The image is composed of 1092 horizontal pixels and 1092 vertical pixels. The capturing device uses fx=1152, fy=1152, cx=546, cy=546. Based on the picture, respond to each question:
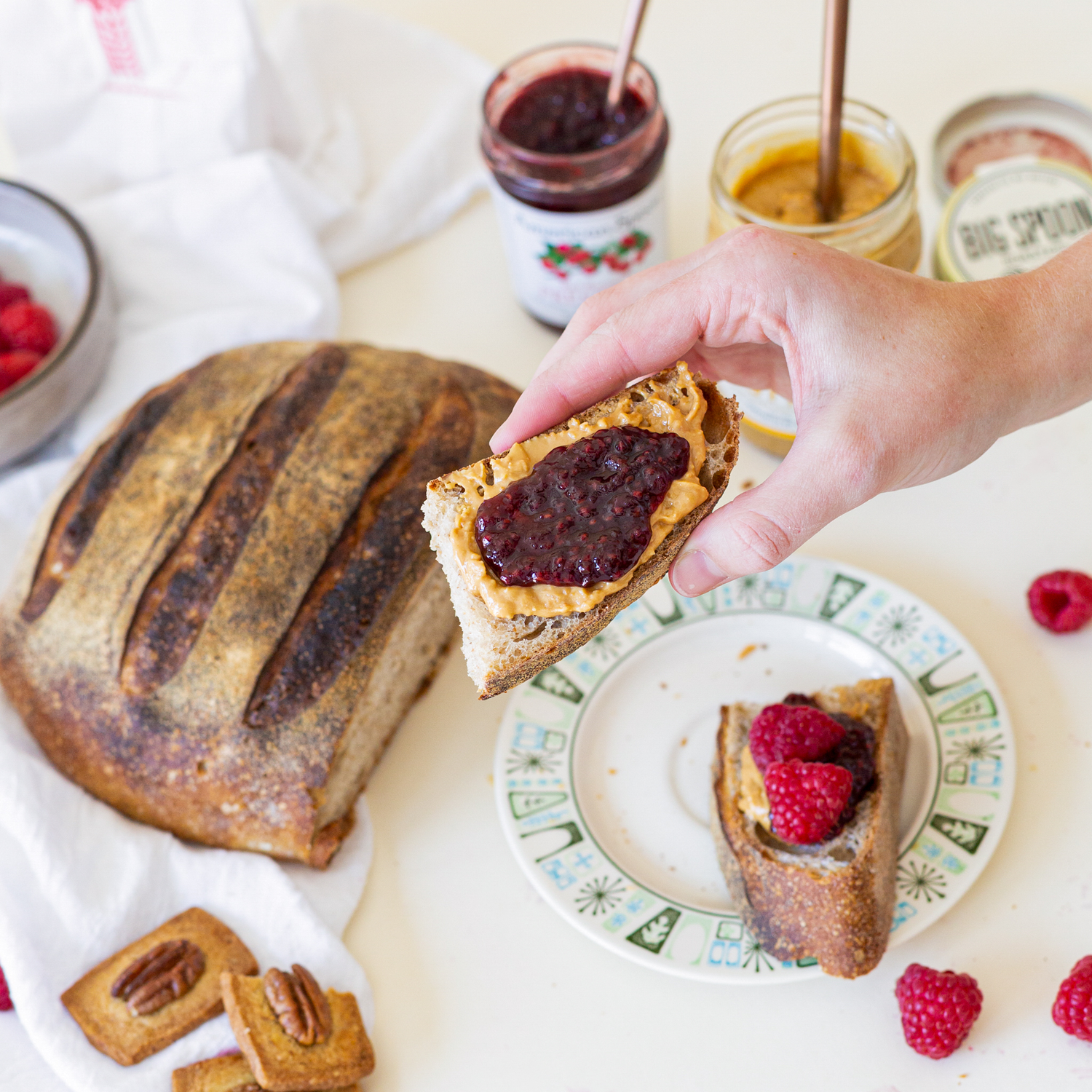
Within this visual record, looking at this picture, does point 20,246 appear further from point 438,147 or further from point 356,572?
point 356,572

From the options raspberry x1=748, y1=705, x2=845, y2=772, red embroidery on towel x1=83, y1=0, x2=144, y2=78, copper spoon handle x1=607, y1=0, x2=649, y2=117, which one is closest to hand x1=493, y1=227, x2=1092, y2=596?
raspberry x1=748, y1=705, x2=845, y2=772

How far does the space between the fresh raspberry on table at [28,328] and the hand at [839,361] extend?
4.65 ft

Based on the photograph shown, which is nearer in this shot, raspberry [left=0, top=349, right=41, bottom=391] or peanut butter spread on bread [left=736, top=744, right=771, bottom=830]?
peanut butter spread on bread [left=736, top=744, right=771, bottom=830]

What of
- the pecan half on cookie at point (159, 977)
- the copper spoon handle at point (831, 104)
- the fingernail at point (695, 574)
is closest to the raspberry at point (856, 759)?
the fingernail at point (695, 574)

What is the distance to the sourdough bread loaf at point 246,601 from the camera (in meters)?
2.13

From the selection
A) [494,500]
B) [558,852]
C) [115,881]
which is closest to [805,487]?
[494,500]

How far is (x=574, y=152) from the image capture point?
244 cm

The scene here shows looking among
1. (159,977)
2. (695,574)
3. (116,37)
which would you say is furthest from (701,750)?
(116,37)

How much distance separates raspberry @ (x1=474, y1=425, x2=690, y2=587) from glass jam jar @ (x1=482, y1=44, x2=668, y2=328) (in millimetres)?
936

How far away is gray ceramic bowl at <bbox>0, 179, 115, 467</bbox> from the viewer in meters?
2.53

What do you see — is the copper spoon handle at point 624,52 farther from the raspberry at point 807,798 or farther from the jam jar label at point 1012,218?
the raspberry at point 807,798

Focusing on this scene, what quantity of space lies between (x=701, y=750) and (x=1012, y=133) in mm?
1820

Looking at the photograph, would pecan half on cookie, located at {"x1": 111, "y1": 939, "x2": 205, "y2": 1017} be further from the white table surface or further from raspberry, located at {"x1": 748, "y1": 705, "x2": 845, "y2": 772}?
raspberry, located at {"x1": 748, "y1": 705, "x2": 845, "y2": 772}

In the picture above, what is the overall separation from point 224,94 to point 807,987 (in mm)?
2401
